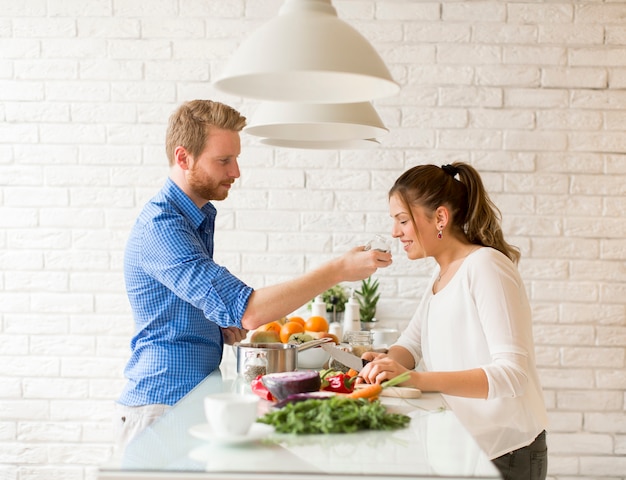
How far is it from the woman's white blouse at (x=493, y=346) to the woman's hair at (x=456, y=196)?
171mm

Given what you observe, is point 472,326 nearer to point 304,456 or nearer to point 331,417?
point 331,417

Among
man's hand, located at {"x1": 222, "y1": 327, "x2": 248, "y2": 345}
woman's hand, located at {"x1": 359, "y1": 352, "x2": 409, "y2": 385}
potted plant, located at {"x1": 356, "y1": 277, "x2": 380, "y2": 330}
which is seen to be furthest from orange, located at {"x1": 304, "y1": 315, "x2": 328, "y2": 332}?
woman's hand, located at {"x1": 359, "y1": 352, "x2": 409, "y2": 385}

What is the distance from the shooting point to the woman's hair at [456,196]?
2.48 metres

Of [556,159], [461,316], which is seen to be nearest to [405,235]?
[461,316]

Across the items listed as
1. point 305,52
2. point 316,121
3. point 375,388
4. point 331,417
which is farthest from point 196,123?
point 331,417

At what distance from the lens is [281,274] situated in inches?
153

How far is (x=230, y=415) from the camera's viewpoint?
4.84ft

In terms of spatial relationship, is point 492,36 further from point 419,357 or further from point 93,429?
point 93,429

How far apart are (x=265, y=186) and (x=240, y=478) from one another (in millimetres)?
2633

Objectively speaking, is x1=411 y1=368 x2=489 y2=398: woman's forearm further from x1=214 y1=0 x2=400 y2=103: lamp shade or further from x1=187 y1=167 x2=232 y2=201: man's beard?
x1=187 y1=167 x2=232 y2=201: man's beard

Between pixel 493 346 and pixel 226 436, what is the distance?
3.11ft

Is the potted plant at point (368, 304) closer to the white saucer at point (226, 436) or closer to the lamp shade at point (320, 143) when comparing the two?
the lamp shade at point (320, 143)

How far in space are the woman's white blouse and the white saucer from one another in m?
0.78

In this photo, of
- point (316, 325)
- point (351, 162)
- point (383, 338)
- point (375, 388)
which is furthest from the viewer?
point (351, 162)
